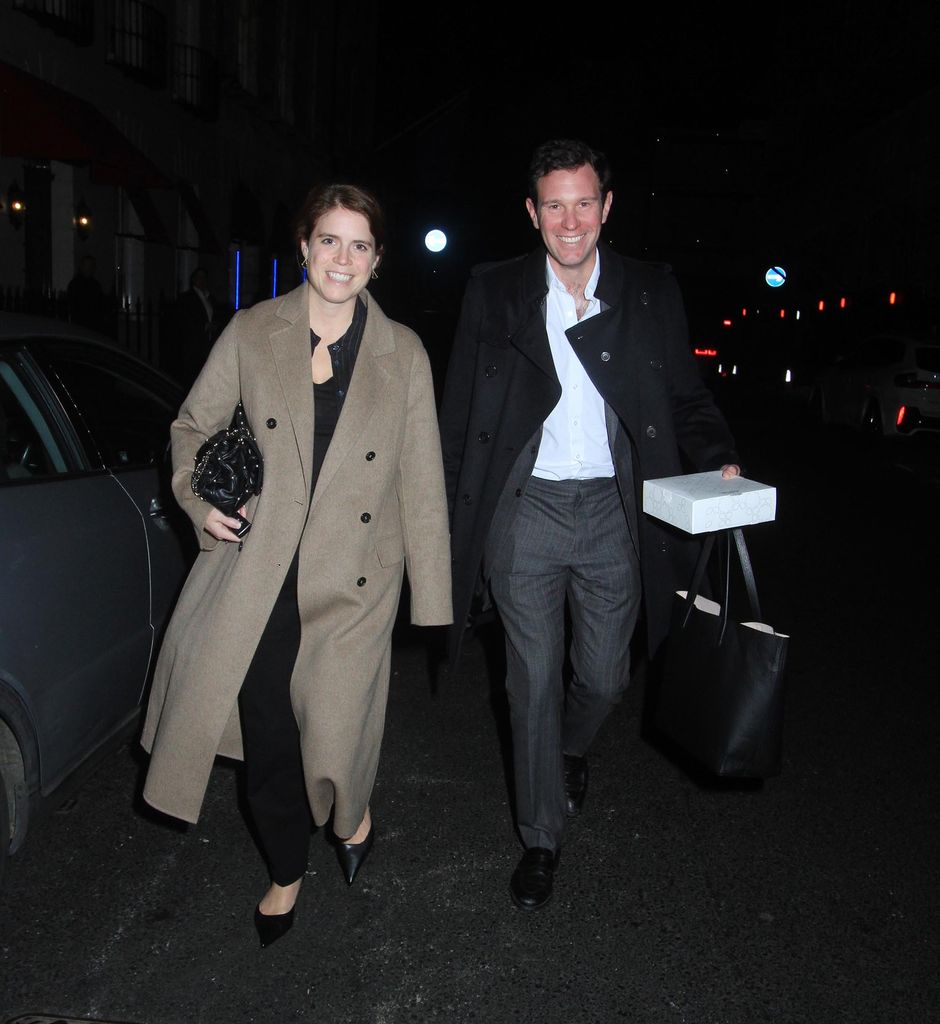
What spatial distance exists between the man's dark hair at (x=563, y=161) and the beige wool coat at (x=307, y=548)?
2.05ft

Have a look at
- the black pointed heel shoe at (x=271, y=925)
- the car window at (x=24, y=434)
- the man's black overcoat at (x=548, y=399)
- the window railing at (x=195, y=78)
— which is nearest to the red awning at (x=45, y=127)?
the window railing at (x=195, y=78)

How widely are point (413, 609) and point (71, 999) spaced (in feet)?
4.35

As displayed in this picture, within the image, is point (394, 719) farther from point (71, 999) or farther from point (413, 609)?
point (71, 999)

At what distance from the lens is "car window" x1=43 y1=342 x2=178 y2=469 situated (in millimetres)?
A: 3703

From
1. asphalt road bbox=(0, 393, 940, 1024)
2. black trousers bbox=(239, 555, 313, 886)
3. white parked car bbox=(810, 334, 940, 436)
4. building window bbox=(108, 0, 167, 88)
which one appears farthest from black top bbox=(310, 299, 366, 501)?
building window bbox=(108, 0, 167, 88)

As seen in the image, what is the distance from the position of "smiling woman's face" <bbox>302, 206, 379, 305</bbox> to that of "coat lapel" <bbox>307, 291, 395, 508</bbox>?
14 centimetres

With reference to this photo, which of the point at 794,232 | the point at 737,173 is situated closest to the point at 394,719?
the point at 794,232

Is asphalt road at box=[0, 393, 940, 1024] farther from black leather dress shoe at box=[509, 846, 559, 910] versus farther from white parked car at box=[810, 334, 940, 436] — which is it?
white parked car at box=[810, 334, 940, 436]

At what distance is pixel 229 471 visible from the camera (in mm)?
2885

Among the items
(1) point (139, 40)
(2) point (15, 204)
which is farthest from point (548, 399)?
(1) point (139, 40)

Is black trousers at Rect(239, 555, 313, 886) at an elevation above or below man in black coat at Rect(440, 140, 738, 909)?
below

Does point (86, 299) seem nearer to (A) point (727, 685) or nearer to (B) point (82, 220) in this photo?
(B) point (82, 220)

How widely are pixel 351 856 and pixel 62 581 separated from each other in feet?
3.91

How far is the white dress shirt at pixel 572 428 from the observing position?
338cm
